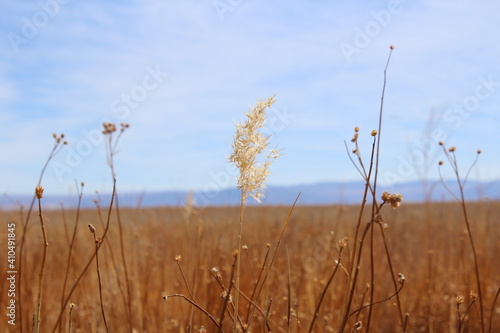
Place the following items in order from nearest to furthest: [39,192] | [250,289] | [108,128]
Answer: [39,192], [108,128], [250,289]

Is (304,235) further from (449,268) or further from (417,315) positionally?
(417,315)

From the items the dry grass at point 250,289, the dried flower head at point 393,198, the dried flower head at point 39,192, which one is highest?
the dried flower head at point 393,198

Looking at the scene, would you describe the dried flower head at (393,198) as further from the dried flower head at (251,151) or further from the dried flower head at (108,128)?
the dried flower head at (108,128)

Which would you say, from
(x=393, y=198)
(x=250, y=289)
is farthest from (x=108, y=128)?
(x=250, y=289)

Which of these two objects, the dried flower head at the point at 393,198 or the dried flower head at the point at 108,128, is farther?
the dried flower head at the point at 108,128

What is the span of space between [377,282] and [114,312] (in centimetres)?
187

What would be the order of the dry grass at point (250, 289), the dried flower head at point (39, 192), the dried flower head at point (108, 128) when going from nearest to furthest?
1. the dried flower head at point (39, 192)
2. the dry grass at point (250, 289)
3. the dried flower head at point (108, 128)

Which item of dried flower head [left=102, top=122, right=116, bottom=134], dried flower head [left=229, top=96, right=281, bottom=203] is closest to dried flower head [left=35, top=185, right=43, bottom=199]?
dried flower head [left=229, top=96, right=281, bottom=203]

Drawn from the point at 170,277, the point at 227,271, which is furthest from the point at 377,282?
the point at 170,277

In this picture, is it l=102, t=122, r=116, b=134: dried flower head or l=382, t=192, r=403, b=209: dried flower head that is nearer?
l=382, t=192, r=403, b=209: dried flower head

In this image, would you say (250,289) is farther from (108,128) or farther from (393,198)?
(393,198)

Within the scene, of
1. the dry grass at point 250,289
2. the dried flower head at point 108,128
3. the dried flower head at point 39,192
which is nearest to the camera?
the dried flower head at point 39,192

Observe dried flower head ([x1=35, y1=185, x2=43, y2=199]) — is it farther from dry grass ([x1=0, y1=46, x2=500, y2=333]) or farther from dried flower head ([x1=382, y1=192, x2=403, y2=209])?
dried flower head ([x1=382, y1=192, x2=403, y2=209])

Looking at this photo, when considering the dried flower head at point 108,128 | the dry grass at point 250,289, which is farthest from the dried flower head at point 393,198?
the dried flower head at point 108,128
